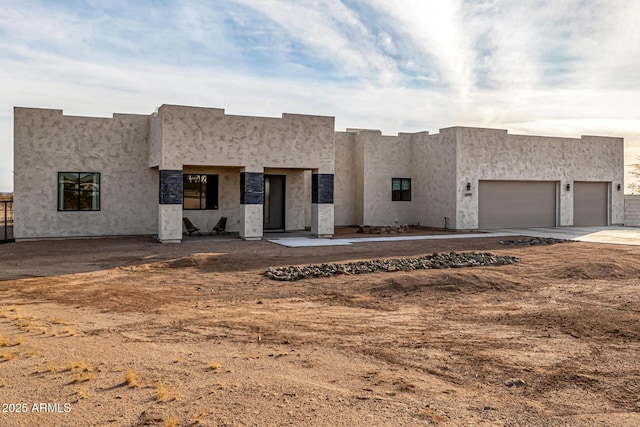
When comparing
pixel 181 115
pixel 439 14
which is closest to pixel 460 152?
pixel 439 14

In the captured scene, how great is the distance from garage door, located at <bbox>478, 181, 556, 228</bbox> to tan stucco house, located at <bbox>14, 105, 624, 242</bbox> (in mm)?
56

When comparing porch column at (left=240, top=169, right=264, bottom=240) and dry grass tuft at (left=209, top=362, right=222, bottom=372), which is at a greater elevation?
porch column at (left=240, top=169, right=264, bottom=240)

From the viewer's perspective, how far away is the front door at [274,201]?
2473 cm

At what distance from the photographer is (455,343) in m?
7.59

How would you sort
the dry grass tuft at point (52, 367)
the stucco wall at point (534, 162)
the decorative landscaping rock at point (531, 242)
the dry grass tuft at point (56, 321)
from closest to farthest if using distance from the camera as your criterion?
the dry grass tuft at point (52, 367)
the dry grass tuft at point (56, 321)
the decorative landscaping rock at point (531, 242)
the stucco wall at point (534, 162)

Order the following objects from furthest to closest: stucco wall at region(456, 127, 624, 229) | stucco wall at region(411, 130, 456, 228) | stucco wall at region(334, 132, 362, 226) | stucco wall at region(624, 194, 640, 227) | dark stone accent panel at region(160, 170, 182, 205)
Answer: stucco wall at region(624, 194, 640, 227) < stucco wall at region(334, 132, 362, 226) < stucco wall at region(411, 130, 456, 228) < stucco wall at region(456, 127, 624, 229) < dark stone accent panel at region(160, 170, 182, 205)

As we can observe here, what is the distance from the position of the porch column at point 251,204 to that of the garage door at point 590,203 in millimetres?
18662

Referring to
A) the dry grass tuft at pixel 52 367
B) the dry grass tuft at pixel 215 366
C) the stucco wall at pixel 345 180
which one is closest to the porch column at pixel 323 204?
the stucco wall at pixel 345 180

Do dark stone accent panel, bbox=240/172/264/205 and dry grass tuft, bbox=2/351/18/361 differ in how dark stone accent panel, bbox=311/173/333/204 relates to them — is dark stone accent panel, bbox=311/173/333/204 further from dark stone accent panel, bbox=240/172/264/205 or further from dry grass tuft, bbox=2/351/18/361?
dry grass tuft, bbox=2/351/18/361

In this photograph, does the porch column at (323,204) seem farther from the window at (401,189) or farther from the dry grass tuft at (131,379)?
the dry grass tuft at (131,379)

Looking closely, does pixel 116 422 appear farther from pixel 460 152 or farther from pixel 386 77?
Result: pixel 460 152

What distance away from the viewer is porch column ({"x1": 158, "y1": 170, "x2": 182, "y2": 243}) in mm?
19688

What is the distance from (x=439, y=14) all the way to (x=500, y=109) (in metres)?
12.0

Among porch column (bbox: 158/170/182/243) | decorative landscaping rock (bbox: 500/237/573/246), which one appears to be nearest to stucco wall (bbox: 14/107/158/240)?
porch column (bbox: 158/170/182/243)
